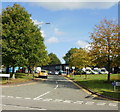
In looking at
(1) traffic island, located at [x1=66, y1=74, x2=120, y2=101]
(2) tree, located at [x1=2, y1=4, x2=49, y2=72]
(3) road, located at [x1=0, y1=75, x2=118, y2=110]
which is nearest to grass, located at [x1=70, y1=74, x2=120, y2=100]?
(1) traffic island, located at [x1=66, y1=74, x2=120, y2=101]

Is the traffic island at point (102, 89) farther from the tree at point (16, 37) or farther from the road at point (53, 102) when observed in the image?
the tree at point (16, 37)

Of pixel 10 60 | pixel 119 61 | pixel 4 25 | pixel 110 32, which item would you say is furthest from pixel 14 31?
pixel 119 61

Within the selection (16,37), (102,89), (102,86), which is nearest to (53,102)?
(102,89)

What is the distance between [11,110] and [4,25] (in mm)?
20711

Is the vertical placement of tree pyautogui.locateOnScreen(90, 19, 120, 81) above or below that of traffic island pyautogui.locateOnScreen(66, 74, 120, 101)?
above

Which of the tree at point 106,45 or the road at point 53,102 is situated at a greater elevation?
the tree at point 106,45

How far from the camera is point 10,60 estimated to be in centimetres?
2662

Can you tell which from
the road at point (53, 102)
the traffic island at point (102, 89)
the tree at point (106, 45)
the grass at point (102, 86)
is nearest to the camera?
the road at point (53, 102)

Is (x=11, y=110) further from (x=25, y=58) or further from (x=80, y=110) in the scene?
(x=25, y=58)

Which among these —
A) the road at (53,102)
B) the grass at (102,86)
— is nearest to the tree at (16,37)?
the grass at (102,86)

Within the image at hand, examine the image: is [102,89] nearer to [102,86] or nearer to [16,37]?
[102,86]

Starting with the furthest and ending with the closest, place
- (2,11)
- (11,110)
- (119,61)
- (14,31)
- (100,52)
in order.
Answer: (2,11), (14,31), (100,52), (119,61), (11,110)

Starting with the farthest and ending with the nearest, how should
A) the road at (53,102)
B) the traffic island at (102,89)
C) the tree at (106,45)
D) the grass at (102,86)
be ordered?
the tree at (106,45)
the grass at (102,86)
the traffic island at (102,89)
the road at (53,102)

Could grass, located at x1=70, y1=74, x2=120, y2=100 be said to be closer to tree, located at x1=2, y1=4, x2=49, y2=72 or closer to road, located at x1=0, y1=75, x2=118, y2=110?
road, located at x1=0, y1=75, x2=118, y2=110
